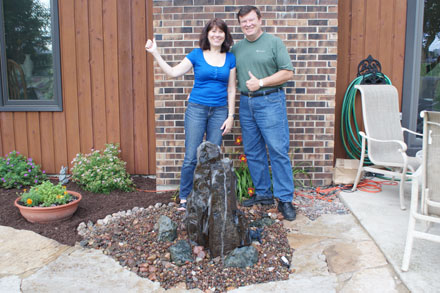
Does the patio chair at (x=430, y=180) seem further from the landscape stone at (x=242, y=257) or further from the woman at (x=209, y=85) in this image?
the woman at (x=209, y=85)

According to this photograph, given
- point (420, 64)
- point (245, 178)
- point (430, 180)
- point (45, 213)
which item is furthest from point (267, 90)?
point (420, 64)

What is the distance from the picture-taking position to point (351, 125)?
15.6 ft

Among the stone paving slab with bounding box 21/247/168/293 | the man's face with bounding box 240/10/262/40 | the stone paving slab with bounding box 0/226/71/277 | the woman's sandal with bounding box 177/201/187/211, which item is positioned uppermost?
the man's face with bounding box 240/10/262/40

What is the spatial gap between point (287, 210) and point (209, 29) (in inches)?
66.2

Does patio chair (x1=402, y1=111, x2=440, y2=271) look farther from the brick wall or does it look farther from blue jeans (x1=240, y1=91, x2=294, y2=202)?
the brick wall

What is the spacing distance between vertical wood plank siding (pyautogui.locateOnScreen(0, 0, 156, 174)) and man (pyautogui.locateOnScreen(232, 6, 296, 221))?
1618 mm

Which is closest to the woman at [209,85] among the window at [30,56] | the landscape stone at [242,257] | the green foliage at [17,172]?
the landscape stone at [242,257]

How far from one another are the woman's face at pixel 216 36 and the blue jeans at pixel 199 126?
54 cm

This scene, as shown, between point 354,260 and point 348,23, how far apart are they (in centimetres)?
301

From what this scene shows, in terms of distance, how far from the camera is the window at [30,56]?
15.5ft

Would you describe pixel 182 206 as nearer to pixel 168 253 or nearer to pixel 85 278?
pixel 168 253

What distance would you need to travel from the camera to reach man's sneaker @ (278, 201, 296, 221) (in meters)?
3.36

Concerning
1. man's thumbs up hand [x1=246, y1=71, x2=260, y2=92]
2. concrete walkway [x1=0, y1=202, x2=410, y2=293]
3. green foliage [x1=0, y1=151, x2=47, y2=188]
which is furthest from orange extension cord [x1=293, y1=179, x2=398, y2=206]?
green foliage [x1=0, y1=151, x2=47, y2=188]

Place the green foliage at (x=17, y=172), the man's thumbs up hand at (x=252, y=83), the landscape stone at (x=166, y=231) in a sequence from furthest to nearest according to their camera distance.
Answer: the green foliage at (x=17, y=172) < the man's thumbs up hand at (x=252, y=83) < the landscape stone at (x=166, y=231)
